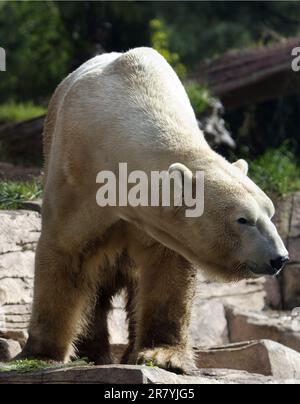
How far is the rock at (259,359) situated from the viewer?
25.2 feet

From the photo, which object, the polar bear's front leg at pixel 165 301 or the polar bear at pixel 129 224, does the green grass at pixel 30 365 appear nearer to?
the polar bear at pixel 129 224

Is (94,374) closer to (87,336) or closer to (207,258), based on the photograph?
(207,258)

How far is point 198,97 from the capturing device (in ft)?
41.8

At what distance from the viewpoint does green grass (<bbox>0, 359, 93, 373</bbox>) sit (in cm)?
610

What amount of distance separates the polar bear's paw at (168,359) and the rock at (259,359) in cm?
122

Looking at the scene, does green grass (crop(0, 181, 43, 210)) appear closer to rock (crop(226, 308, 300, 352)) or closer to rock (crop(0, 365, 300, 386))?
rock (crop(226, 308, 300, 352))

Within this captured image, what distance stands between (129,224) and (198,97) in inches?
248

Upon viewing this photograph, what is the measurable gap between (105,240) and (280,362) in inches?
70.7

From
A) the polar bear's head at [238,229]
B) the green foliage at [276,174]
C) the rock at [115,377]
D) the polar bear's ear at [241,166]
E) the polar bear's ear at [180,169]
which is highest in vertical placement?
the green foliage at [276,174]

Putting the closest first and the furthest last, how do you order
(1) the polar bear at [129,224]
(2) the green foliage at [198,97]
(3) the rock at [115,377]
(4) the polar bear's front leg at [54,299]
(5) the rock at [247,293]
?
(3) the rock at [115,377] < (1) the polar bear at [129,224] < (4) the polar bear's front leg at [54,299] < (5) the rock at [247,293] < (2) the green foliage at [198,97]

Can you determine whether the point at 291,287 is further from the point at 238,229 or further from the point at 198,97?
the point at 238,229

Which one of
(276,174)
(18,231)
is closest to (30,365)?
(18,231)

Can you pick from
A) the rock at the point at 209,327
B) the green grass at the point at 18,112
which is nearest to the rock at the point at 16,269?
the rock at the point at 209,327
